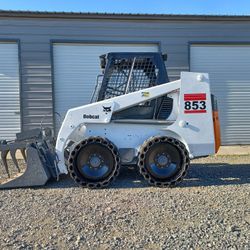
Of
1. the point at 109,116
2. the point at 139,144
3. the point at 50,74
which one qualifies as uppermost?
the point at 50,74

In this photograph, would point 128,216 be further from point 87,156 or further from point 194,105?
point 194,105

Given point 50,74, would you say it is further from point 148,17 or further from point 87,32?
point 148,17

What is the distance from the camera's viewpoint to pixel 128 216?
5.87m

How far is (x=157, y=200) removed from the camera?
671cm

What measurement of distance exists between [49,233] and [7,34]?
999cm

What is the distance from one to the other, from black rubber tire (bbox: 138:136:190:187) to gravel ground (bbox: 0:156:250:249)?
0.18 metres

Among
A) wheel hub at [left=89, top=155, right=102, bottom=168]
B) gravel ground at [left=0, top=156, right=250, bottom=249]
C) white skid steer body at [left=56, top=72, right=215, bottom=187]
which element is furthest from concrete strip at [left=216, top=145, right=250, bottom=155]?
wheel hub at [left=89, top=155, right=102, bottom=168]

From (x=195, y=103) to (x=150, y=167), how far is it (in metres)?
1.39

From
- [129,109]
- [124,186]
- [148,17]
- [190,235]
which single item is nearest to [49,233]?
[190,235]

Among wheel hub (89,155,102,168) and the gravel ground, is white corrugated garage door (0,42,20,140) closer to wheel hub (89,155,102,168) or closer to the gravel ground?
the gravel ground

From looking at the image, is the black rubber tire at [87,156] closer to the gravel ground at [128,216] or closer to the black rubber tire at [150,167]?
the gravel ground at [128,216]

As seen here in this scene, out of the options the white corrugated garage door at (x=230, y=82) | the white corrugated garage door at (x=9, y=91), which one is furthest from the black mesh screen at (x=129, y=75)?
the white corrugated garage door at (x=230, y=82)

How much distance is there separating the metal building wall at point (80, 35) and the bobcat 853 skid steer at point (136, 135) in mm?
6057

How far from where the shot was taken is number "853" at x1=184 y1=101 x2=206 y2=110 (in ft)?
25.8
